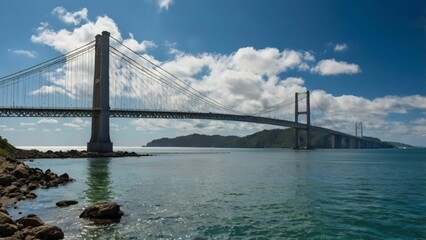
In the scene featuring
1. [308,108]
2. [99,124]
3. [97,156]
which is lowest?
[97,156]

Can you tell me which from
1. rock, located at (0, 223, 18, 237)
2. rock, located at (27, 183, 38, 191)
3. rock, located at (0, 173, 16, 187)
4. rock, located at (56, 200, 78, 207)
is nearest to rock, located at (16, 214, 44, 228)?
rock, located at (0, 223, 18, 237)

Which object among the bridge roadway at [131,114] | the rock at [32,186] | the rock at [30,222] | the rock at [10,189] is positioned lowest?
the rock at [32,186]

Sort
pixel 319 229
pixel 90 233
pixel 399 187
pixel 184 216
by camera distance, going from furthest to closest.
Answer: pixel 399 187
pixel 184 216
pixel 319 229
pixel 90 233

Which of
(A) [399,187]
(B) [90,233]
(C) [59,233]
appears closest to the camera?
(C) [59,233]

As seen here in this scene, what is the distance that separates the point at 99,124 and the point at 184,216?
63353 mm

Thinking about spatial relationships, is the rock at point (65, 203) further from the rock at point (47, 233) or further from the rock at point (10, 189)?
the rock at point (47, 233)

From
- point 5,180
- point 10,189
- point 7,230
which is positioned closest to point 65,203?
point 10,189

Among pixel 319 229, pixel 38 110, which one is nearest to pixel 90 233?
pixel 319 229

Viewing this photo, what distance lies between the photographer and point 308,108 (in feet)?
458

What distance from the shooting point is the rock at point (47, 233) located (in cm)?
1095

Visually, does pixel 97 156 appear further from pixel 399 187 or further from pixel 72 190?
pixel 399 187

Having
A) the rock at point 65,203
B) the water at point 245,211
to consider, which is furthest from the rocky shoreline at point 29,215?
the water at point 245,211

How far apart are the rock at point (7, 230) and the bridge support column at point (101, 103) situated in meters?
64.6

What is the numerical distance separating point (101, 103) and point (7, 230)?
6616cm
